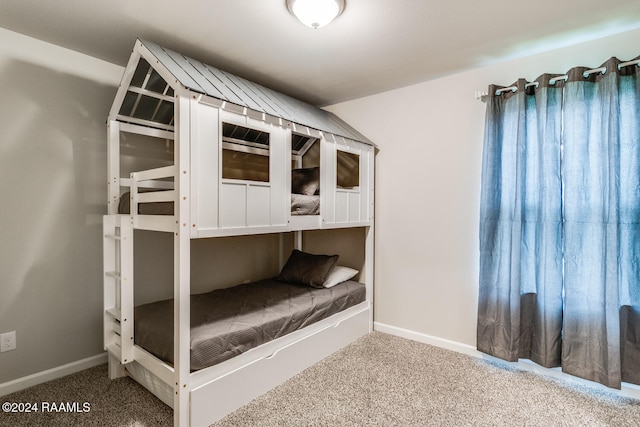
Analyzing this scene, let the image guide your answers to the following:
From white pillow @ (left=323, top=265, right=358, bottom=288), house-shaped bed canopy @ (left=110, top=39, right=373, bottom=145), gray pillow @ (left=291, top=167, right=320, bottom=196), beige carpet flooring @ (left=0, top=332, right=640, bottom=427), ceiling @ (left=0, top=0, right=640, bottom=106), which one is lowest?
beige carpet flooring @ (left=0, top=332, right=640, bottom=427)

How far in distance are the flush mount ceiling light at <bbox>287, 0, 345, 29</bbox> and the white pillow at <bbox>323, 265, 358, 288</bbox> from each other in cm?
205

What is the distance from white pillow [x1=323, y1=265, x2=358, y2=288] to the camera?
2.91 m

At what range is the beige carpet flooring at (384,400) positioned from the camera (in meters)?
1.77

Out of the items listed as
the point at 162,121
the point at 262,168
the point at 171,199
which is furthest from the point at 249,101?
the point at 162,121

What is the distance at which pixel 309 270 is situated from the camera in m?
2.97

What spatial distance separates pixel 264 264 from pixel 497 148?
2496 mm

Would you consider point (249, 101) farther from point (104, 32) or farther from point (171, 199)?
point (104, 32)

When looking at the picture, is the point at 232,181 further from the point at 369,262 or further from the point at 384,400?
the point at 369,262

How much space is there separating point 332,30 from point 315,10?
32 cm

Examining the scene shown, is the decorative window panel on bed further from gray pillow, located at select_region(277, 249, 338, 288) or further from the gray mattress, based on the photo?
gray pillow, located at select_region(277, 249, 338, 288)

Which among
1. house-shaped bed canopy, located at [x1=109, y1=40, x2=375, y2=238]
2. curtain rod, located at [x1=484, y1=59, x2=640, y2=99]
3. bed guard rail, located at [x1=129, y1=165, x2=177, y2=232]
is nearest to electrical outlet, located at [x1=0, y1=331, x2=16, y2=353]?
house-shaped bed canopy, located at [x1=109, y1=40, x2=375, y2=238]

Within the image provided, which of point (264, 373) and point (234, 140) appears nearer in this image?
A: point (264, 373)

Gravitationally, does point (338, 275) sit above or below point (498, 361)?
above

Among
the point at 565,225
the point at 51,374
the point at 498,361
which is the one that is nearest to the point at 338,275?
the point at 498,361
